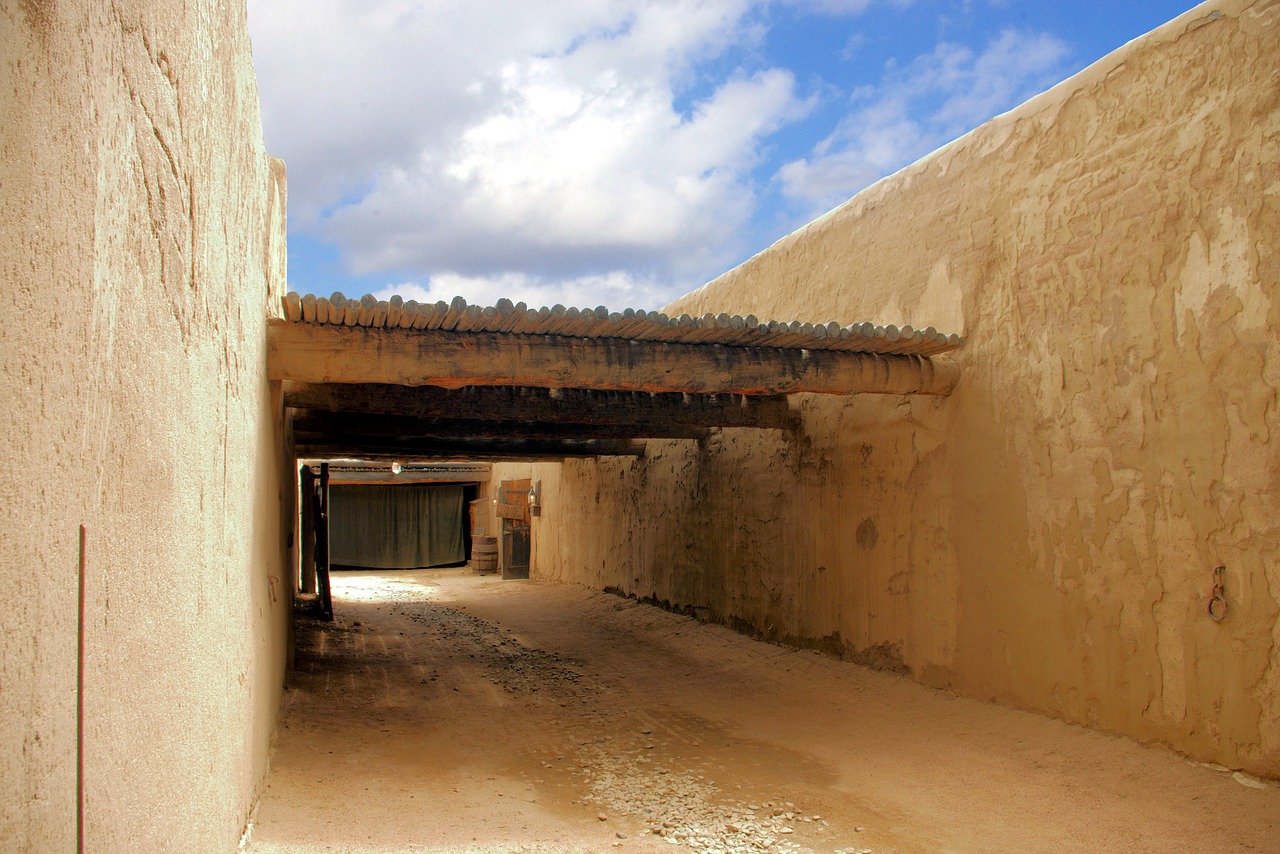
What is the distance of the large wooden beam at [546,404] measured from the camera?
265 inches

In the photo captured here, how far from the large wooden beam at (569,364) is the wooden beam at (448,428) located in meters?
2.36

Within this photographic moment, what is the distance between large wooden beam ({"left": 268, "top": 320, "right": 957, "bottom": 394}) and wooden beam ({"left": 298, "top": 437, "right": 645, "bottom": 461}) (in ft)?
17.3

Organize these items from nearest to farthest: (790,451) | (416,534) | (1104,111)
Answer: (1104,111) < (790,451) < (416,534)

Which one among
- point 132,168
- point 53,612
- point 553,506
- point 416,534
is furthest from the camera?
point 416,534

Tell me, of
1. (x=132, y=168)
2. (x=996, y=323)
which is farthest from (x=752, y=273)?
(x=132, y=168)

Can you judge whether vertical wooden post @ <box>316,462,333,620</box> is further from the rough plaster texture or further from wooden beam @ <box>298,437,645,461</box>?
the rough plaster texture

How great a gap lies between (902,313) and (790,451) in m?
1.93

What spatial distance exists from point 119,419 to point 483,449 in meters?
10.1

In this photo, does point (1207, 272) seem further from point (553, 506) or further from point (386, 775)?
point (553, 506)

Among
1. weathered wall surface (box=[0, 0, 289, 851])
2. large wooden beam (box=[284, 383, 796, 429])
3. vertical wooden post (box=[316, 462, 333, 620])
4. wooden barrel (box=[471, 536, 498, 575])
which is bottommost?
wooden barrel (box=[471, 536, 498, 575])

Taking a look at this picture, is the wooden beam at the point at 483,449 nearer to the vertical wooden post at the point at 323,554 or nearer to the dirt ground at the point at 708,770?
the vertical wooden post at the point at 323,554

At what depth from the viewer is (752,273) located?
9.25m

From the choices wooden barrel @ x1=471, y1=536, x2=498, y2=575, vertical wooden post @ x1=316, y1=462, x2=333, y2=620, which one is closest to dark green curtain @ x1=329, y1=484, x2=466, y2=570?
wooden barrel @ x1=471, y1=536, x2=498, y2=575

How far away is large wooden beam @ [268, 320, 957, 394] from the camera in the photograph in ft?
17.0
